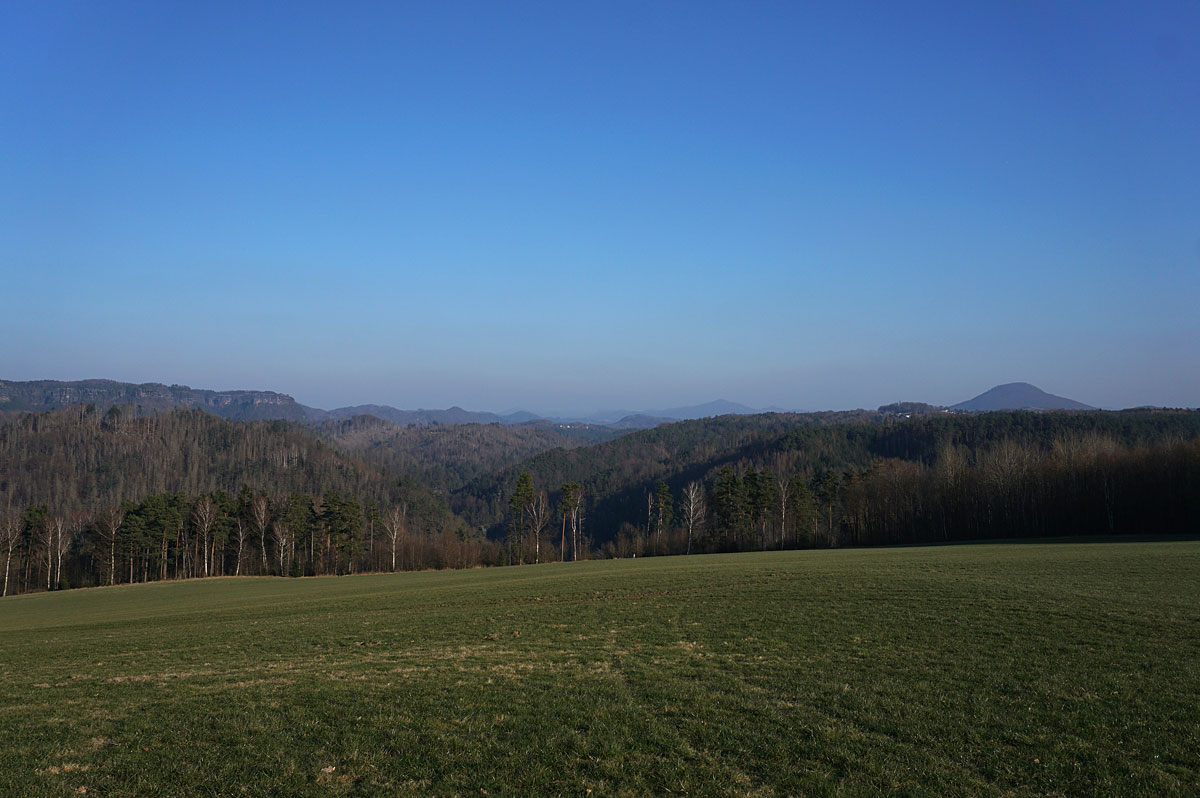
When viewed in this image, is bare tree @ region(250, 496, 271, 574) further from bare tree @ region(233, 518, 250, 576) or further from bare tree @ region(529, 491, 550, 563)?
bare tree @ region(529, 491, 550, 563)

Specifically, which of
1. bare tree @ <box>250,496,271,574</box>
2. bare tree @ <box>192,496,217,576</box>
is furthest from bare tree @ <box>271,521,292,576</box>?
bare tree @ <box>192,496,217,576</box>

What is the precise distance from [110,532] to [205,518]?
34.5 feet

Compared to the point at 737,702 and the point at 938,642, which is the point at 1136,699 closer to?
the point at 938,642

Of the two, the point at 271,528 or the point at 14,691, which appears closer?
the point at 14,691

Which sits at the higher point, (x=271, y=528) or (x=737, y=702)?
(x=737, y=702)

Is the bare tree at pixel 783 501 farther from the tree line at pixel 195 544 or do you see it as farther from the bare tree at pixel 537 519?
the tree line at pixel 195 544

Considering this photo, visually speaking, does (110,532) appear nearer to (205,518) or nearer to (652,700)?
(205,518)

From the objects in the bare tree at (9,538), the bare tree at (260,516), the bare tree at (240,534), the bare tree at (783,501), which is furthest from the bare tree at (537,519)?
the bare tree at (9,538)

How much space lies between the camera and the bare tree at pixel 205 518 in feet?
269

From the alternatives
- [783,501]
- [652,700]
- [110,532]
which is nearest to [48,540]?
[110,532]

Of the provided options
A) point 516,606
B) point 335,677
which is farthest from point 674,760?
point 516,606

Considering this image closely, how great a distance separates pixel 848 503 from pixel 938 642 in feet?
258

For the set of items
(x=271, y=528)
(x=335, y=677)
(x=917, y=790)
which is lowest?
(x=271, y=528)

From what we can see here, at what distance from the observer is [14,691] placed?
51.9 ft
